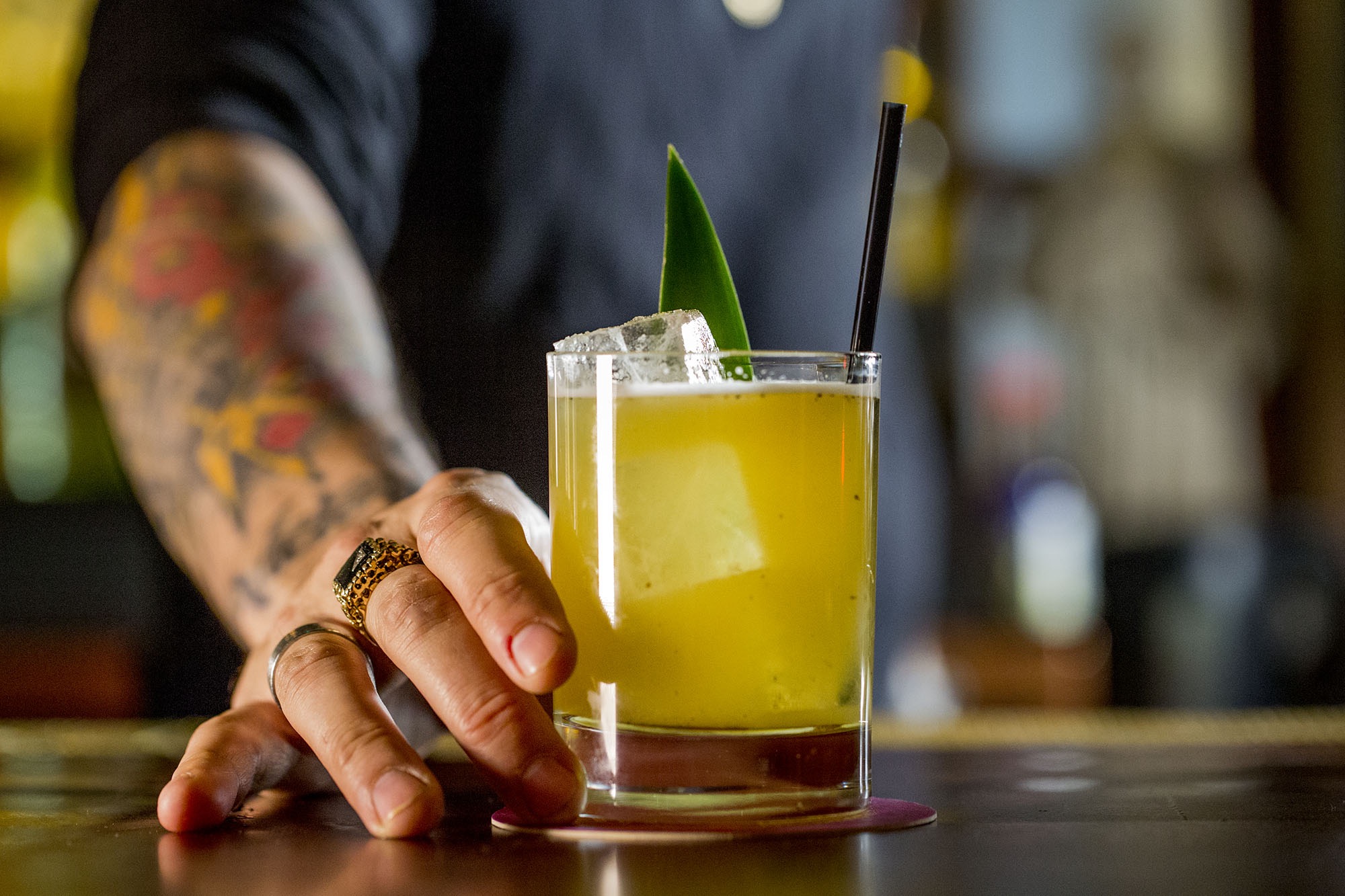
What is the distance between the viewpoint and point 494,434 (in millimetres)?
1834

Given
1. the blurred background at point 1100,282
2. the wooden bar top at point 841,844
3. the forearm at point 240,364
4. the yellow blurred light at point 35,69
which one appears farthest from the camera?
the blurred background at point 1100,282

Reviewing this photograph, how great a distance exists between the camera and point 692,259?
789 millimetres

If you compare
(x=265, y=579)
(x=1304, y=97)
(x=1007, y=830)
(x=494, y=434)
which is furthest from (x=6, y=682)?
(x=1304, y=97)

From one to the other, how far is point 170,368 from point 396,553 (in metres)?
0.57

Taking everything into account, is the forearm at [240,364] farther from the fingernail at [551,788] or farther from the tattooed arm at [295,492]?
the fingernail at [551,788]

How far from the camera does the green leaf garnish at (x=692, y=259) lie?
0.78m

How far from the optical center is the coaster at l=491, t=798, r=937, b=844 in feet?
2.26

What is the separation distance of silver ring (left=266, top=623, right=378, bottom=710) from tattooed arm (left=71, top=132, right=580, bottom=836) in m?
0.01

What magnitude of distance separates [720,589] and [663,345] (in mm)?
132

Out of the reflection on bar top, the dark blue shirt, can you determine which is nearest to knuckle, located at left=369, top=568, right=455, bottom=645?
the reflection on bar top

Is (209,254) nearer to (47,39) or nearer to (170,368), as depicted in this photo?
(170,368)

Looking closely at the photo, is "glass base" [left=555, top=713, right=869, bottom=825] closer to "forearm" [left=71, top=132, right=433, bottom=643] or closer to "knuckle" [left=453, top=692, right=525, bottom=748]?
"knuckle" [left=453, top=692, right=525, bottom=748]

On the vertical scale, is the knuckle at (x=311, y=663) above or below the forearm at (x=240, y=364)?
below

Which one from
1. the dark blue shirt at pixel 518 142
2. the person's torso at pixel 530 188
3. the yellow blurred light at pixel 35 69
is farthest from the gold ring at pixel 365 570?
the yellow blurred light at pixel 35 69
